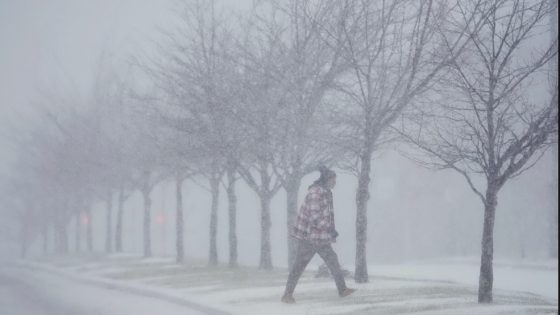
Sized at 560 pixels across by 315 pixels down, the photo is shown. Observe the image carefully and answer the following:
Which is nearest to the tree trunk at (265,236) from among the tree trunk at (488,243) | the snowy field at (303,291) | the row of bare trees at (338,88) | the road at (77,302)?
the row of bare trees at (338,88)

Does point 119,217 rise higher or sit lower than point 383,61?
lower

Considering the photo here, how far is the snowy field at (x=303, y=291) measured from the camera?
1006 centimetres

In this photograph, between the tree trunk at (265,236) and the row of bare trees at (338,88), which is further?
the tree trunk at (265,236)

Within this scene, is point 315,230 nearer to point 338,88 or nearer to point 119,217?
point 338,88

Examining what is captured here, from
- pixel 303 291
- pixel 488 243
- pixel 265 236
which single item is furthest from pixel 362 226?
pixel 265 236

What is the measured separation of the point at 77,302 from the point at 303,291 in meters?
4.76

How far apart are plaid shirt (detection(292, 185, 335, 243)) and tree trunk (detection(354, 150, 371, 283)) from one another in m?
2.67

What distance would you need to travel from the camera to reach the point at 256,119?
53.6 feet

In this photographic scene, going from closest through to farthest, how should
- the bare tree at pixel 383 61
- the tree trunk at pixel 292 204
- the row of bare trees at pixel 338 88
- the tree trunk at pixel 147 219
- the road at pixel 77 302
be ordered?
the row of bare trees at pixel 338 88, the road at pixel 77 302, the bare tree at pixel 383 61, the tree trunk at pixel 292 204, the tree trunk at pixel 147 219

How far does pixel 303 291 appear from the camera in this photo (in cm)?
1260

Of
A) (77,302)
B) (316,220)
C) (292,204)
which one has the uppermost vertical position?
(292,204)

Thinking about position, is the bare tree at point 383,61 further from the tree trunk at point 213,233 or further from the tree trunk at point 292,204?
the tree trunk at point 213,233

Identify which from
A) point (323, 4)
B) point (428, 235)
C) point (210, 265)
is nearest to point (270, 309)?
point (323, 4)

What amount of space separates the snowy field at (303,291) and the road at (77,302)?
0.36 ft
